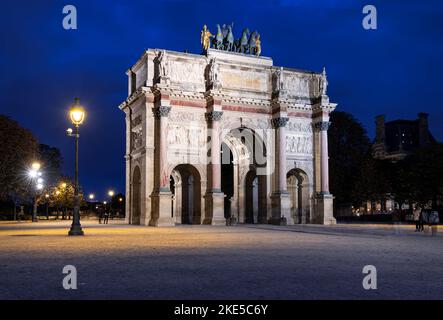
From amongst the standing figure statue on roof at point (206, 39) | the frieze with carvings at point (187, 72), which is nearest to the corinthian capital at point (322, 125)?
the frieze with carvings at point (187, 72)

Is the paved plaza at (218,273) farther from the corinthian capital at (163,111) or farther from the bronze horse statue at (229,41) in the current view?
the bronze horse statue at (229,41)

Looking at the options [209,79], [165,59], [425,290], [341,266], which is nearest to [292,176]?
[209,79]

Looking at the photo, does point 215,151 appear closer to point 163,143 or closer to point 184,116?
point 184,116

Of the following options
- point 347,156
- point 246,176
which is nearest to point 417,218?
point 246,176

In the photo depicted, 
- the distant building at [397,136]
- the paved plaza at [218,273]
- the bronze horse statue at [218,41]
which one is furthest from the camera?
the distant building at [397,136]

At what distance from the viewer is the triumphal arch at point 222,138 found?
3959cm

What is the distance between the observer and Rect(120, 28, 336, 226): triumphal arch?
3959 centimetres

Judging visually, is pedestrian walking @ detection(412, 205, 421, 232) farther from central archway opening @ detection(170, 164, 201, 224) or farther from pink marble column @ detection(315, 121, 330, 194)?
central archway opening @ detection(170, 164, 201, 224)

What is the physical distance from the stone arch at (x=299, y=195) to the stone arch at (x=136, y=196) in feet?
42.6

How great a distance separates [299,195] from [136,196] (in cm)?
1415

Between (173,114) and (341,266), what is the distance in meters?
29.8

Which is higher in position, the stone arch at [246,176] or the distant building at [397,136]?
the distant building at [397,136]

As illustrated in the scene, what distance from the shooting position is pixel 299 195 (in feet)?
153
